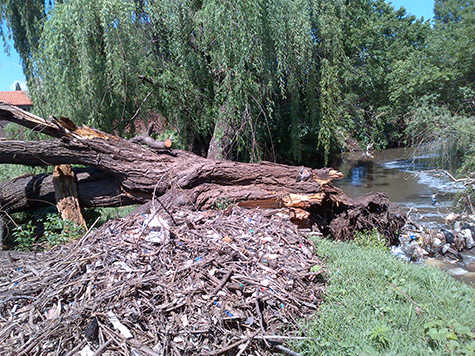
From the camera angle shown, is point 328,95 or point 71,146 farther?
point 328,95

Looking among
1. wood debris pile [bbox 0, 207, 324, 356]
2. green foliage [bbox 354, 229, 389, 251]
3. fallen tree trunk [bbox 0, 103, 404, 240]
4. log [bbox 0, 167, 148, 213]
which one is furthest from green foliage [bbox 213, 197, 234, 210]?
green foliage [bbox 354, 229, 389, 251]

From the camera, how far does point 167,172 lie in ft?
20.3

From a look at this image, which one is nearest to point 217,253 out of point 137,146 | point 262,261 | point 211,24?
point 262,261

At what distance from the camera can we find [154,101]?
10062mm

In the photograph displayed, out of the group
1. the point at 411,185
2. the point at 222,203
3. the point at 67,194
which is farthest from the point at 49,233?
the point at 411,185

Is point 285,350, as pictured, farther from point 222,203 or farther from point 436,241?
point 436,241

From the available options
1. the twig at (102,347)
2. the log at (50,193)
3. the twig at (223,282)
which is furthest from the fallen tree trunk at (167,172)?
the twig at (102,347)

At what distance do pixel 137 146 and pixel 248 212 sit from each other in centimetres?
228

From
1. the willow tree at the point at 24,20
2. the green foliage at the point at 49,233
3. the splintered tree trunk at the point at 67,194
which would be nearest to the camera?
the green foliage at the point at 49,233

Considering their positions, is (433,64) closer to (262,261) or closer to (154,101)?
(154,101)

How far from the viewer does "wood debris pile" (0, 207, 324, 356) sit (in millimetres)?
3215

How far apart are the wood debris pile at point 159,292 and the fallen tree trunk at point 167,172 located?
1235mm

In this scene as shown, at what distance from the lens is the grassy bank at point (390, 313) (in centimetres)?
310

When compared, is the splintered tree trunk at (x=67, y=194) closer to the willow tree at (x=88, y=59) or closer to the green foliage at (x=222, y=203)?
the green foliage at (x=222, y=203)
